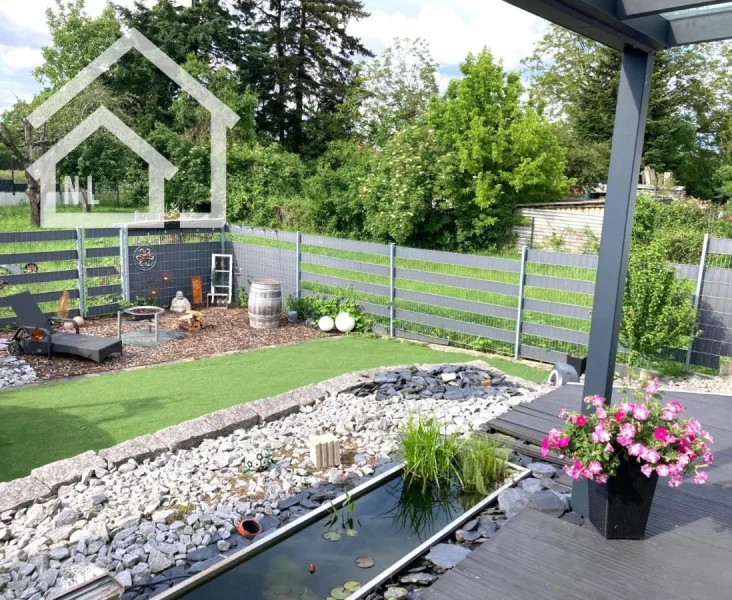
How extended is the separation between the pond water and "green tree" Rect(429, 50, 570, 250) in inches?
446

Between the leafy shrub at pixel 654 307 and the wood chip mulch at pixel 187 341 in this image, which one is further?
the wood chip mulch at pixel 187 341

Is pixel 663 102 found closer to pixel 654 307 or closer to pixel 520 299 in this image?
pixel 520 299

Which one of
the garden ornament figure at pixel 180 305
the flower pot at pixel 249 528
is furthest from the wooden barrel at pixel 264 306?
the flower pot at pixel 249 528

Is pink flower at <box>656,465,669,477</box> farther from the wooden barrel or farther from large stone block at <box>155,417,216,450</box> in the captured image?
the wooden barrel

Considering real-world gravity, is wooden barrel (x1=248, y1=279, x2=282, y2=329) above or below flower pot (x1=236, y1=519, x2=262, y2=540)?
above

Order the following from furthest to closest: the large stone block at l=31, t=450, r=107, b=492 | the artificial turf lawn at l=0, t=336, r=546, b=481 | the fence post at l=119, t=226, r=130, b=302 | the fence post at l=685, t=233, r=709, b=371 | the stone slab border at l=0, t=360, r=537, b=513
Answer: the fence post at l=119, t=226, r=130, b=302
the fence post at l=685, t=233, r=709, b=371
the artificial turf lawn at l=0, t=336, r=546, b=481
the large stone block at l=31, t=450, r=107, b=492
the stone slab border at l=0, t=360, r=537, b=513

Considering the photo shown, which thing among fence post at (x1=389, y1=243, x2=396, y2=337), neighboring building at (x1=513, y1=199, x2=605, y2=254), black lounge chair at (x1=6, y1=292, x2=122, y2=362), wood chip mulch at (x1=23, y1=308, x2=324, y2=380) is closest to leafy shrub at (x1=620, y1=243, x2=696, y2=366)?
fence post at (x1=389, y1=243, x2=396, y2=337)

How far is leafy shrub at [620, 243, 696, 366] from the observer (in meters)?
5.73

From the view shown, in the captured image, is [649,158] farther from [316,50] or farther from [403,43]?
[316,50]

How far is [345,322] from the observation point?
855 cm

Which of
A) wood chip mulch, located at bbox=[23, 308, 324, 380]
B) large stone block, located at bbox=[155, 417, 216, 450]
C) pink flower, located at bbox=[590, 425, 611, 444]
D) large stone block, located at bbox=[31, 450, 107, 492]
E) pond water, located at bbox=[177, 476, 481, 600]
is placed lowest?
wood chip mulch, located at bbox=[23, 308, 324, 380]

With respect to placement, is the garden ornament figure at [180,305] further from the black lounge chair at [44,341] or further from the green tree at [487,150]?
the green tree at [487,150]

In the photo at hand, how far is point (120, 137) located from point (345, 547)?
63.1ft

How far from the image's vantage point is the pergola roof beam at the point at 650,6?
2051 mm
